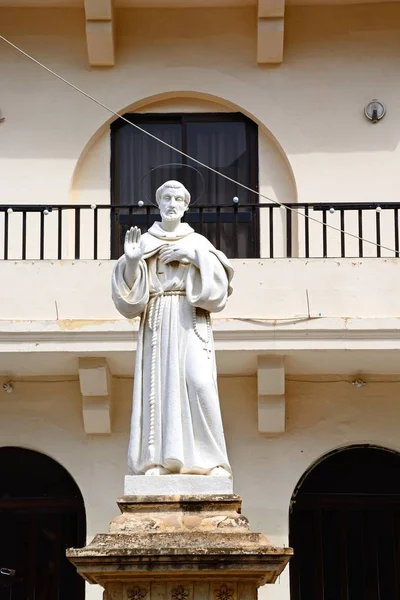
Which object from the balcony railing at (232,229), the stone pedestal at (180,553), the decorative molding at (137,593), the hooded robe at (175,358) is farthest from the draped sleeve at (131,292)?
the balcony railing at (232,229)

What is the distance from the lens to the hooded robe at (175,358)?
38.2ft

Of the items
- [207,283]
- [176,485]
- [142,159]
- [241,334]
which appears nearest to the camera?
[176,485]

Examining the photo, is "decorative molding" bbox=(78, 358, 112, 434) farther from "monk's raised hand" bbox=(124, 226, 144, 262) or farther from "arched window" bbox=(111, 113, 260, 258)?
"monk's raised hand" bbox=(124, 226, 144, 262)

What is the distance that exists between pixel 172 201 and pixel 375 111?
24.5 ft

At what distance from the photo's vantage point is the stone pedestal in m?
10.9

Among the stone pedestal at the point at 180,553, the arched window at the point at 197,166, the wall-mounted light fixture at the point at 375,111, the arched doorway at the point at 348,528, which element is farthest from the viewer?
the wall-mounted light fixture at the point at 375,111

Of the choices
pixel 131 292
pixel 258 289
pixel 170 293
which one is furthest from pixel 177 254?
pixel 258 289

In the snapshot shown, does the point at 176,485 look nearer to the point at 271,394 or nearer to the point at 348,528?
the point at 271,394

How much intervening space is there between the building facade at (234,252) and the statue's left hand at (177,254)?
498 cm

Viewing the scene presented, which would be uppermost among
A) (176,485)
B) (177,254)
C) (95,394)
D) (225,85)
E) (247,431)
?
→ (225,85)

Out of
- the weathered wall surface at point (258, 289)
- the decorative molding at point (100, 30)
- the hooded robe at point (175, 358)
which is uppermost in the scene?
the decorative molding at point (100, 30)

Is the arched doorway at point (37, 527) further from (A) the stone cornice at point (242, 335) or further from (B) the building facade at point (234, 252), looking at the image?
(A) the stone cornice at point (242, 335)

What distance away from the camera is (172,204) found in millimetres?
12305

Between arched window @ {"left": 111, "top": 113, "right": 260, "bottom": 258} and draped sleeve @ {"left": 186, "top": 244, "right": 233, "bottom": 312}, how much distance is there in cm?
701
